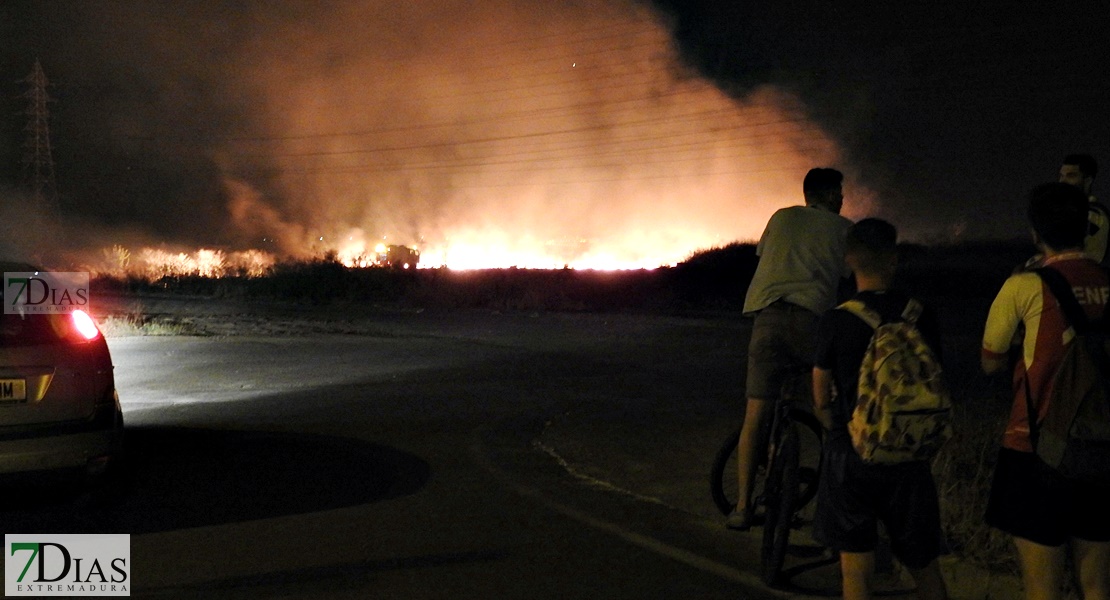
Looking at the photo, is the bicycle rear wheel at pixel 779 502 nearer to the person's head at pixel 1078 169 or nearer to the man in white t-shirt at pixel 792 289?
the man in white t-shirt at pixel 792 289

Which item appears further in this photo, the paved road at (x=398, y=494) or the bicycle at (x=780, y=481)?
the paved road at (x=398, y=494)

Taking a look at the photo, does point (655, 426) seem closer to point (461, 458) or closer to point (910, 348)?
→ point (461, 458)

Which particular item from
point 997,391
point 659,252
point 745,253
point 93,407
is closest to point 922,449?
point 93,407

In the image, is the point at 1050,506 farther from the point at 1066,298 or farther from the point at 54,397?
the point at 54,397

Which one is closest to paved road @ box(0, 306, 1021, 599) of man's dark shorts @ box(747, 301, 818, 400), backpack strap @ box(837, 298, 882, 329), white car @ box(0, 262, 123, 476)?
white car @ box(0, 262, 123, 476)

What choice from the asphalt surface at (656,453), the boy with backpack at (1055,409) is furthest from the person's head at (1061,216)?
the asphalt surface at (656,453)

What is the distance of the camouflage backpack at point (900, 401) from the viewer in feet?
12.8

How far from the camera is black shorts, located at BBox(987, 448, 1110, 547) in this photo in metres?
3.76

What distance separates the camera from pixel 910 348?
3.94 m

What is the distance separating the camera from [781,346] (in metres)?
5.98

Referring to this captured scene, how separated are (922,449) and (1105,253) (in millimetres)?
2486

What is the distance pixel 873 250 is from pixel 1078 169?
2434mm

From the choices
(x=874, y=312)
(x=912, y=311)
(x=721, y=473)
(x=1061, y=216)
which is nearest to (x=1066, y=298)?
(x=1061, y=216)

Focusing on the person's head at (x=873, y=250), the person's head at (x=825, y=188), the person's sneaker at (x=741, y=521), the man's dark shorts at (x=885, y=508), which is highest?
the person's head at (x=825, y=188)
